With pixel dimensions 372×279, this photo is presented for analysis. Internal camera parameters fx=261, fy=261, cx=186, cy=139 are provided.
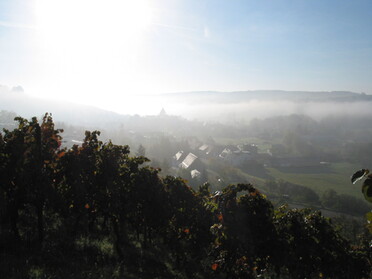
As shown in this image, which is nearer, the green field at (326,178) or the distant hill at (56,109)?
the green field at (326,178)

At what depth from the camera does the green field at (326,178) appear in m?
45.3

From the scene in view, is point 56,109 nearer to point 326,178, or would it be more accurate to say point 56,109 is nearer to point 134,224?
point 326,178

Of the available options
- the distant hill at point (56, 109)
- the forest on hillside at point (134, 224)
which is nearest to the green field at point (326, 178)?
the forest on hillside at point (134, 224)

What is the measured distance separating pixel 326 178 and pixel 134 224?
53122 mm

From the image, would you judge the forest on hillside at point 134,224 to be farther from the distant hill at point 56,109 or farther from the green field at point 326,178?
the distant hill at point 56,109

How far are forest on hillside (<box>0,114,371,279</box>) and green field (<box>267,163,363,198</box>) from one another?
38.8m

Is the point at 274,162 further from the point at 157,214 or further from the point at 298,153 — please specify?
the point at 157,214

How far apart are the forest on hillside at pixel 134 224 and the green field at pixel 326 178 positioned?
38.8 metres

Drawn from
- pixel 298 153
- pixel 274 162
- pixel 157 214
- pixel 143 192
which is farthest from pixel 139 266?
pixel 298 153

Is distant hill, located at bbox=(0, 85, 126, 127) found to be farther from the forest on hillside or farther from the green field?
the forest on hillside

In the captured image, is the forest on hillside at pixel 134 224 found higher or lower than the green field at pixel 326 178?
higher

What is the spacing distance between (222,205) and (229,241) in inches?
37.1

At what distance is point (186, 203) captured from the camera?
10062 millimetres

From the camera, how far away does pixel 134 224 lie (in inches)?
393
